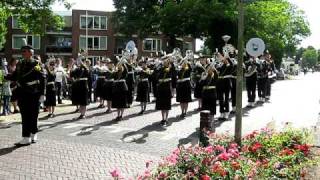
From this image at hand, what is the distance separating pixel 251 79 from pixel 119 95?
674cm

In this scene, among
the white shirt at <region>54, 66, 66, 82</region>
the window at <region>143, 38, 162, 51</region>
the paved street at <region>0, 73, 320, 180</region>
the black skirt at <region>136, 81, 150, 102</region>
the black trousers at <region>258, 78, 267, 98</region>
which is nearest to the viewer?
the paved street at <region>0, 73, 320, 180</region>

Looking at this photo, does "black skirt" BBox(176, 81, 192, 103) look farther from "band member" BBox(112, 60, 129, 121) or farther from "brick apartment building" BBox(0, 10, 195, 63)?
"brick apartment building" BBox(0, 10, 195, 63)

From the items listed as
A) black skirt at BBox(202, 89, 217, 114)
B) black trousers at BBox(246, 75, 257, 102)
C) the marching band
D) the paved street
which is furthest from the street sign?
black skirt at BBox(202, 89, 217, 114)

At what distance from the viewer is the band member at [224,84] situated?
15781 millimetres

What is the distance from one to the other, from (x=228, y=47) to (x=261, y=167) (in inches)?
362

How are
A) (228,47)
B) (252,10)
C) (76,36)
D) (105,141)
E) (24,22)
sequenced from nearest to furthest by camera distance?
(105,141)
(228,47)
(24,22)
(252,10)
(76,36)

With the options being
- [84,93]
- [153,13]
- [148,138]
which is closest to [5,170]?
[148,138]

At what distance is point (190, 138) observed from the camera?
12.4 metres

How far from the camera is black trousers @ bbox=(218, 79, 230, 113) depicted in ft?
51.8

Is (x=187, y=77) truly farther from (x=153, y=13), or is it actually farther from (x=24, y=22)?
(x=153, y=13)

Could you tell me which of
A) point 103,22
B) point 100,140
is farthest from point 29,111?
point 103,22

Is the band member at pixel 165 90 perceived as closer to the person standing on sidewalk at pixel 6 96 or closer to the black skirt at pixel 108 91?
the black skirt at pixel 108 91

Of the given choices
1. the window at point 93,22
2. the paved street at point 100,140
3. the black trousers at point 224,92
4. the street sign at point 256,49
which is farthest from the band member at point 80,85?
the window at point 93,22

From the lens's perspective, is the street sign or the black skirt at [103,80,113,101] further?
the street sign
